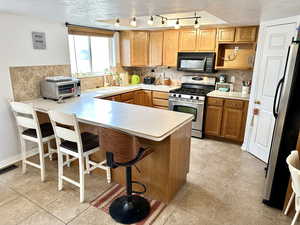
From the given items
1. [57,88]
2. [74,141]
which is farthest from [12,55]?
[74,141]

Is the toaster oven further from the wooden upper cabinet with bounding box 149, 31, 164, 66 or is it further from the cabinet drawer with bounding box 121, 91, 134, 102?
the wooden upper cabinet with bounding box 149, 31, 164, 66

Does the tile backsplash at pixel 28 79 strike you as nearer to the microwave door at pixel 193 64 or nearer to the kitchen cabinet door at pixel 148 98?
the kitchen cabinet door at pixel 148 98

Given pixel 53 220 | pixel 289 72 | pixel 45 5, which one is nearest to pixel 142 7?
pixel 45 5

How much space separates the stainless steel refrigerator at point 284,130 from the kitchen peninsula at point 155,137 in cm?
95

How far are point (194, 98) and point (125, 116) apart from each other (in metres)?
2.10

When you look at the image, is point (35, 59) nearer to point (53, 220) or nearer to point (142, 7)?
point (142, 7)

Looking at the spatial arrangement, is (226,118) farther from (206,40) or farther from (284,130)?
(284,130)

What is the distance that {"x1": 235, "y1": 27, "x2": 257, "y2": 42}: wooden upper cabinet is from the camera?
370cm

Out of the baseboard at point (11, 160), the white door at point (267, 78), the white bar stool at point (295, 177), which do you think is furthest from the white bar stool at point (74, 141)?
the white door at point (267, 78)

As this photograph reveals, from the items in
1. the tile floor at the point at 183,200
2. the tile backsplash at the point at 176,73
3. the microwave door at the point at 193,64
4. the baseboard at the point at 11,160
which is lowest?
the tile floor at the point at 183,200

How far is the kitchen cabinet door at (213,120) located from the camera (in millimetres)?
4007

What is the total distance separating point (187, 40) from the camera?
438 centimetres

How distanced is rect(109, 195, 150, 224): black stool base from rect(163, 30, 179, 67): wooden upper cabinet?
10.8 feet

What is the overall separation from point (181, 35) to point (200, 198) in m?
3.38
